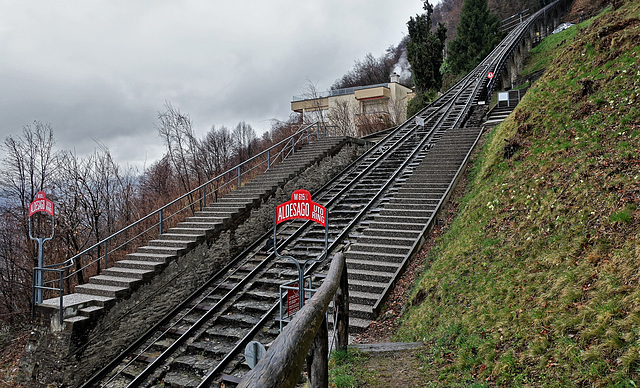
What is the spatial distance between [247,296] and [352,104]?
91.1 feet

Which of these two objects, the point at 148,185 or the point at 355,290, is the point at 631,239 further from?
the point at 148,185

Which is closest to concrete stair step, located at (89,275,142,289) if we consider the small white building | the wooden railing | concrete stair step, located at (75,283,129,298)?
concrete stair step, located at (75,283,129,298)

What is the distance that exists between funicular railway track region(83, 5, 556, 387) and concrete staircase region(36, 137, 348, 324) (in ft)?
3.47

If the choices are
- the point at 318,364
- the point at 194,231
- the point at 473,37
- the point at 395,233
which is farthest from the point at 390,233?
the point at 473,37

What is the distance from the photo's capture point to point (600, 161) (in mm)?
5004

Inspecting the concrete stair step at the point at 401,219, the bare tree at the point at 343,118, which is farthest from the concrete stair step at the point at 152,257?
the bare tree at the point at 343,118

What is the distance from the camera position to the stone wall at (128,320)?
23.1 ft

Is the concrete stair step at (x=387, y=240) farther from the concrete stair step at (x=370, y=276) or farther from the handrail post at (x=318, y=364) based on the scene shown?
the handrail post at (x=318, y=364)

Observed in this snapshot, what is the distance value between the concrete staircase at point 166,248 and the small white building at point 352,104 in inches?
653

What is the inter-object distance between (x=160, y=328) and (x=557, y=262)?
25.8 ft

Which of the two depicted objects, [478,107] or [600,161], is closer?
[600,161]

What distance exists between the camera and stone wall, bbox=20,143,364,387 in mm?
7031

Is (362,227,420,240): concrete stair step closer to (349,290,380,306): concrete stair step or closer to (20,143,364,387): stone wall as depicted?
(349,290,380,306): concrete stair step

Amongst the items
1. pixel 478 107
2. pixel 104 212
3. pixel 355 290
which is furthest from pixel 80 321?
pixel 478 107
